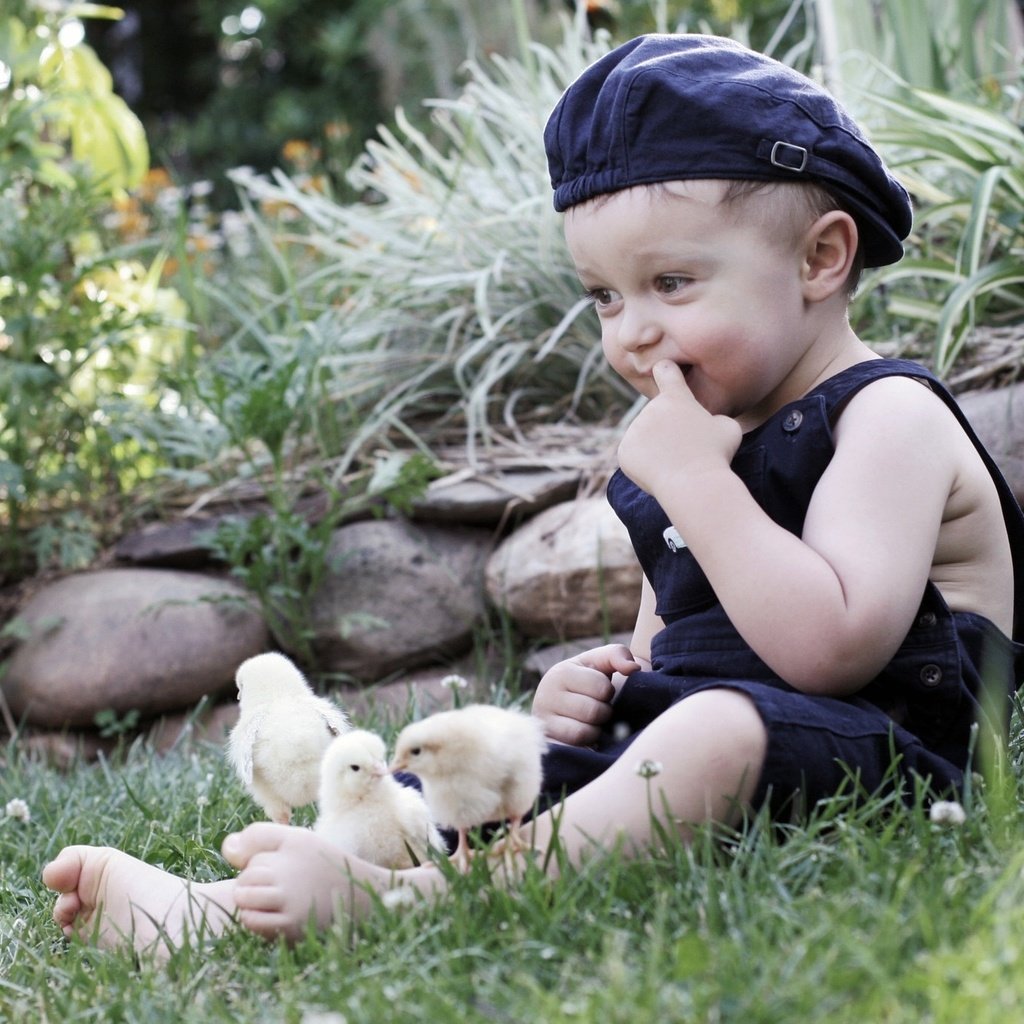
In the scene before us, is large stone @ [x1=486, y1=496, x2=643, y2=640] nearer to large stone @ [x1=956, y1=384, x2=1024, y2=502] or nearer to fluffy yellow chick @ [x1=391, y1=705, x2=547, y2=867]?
large stone @ [x1=956, y1=384, x2=1024, y2=502]

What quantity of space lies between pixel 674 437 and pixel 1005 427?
1621 mm

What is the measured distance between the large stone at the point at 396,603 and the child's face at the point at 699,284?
2.00 meters

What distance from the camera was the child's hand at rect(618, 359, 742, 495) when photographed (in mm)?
1962

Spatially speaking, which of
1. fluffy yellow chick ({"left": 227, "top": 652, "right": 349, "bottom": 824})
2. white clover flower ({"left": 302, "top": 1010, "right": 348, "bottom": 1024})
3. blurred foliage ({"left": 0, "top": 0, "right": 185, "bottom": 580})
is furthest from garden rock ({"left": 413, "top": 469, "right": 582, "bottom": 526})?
white clover flower ({"left": 302, "top": 1010, "right": 348, "bottom": 1024})

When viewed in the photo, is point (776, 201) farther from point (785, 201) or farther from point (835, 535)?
point (835, 535)

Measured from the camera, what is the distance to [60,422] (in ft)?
13.9

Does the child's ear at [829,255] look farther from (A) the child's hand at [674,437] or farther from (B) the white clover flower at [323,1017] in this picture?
(B) the white clover flower at [323,1017]

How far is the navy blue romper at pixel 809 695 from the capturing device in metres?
1.78

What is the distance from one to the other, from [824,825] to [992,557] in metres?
0.59

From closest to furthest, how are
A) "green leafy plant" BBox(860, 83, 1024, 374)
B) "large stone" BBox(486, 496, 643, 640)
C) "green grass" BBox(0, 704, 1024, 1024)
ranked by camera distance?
"green grass" BBox(0, 704, 1024, 1024)
"green leafy plant" BBox(860, 83, 1024, 374)
"large stone" BBox(486, 496, 643, 640)

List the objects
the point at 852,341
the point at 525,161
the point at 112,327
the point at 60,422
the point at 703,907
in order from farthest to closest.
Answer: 1. the point at 525,161
2. the point at 60,422
3. the point at 112,327
4. the point at 852,341
5. the point at 703,907

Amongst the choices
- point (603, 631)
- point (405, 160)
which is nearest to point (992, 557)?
point (603, 631)

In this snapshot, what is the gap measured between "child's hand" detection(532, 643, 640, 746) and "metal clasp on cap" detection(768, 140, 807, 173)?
808 millimetres

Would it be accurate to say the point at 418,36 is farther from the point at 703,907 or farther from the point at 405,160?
the point at 703,907
